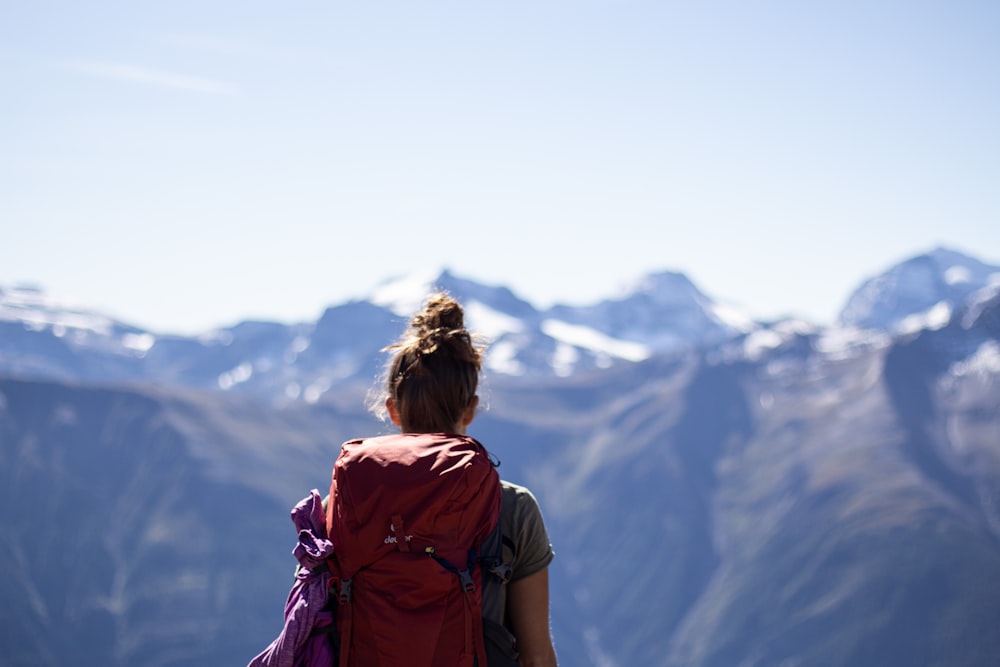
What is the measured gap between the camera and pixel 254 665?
18.5ft

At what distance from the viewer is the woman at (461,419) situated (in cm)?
568

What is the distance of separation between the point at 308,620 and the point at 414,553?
2.19ft

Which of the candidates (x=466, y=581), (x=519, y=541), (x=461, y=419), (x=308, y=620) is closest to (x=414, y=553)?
(x=466, y=581)

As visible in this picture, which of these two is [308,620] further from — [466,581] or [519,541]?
[519,541]

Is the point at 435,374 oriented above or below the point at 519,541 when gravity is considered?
above

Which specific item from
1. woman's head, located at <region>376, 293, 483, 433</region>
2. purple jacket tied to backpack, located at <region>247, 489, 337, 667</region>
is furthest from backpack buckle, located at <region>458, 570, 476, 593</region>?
woman's head, located at <region>376, 293, 483, 433</region>

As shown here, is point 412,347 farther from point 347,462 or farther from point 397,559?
point 397,559

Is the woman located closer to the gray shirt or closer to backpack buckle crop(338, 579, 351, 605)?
the gray shirt

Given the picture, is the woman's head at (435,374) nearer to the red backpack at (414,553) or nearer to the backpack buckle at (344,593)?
the red backpack at (414,553)

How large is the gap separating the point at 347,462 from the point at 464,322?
1118mm

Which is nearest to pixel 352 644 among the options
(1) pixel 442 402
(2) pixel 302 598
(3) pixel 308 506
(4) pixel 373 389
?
(2) pixel 302 598

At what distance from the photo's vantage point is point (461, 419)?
6059 millimetres

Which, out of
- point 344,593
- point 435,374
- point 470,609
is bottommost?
point 470,609

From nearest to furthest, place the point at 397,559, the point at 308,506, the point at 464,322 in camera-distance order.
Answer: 1. the point at 397,559
2. the point at 308,506
3. the point at 464,322
